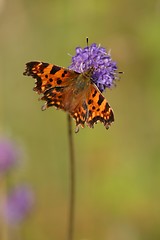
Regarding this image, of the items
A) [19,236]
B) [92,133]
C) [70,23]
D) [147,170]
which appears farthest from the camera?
[70,23]

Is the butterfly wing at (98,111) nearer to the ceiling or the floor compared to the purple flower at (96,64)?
nearer to the floor

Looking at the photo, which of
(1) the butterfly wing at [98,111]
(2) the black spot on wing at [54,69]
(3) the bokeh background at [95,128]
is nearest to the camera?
(1) the butterfly wing at [98,111]

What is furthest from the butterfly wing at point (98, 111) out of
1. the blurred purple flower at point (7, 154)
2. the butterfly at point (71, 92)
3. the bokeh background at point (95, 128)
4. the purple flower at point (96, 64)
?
the bokeh background at point (95, 128)

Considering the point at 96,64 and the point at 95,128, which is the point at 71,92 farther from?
the point at 95,128

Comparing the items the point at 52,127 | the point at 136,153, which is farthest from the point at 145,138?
the point at 52,127

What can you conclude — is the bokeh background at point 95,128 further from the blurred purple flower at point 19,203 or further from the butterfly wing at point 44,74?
the butterfly wing at point 44,74

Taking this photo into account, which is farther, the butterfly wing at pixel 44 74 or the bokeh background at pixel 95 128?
the bokeh background at pixel 95 128

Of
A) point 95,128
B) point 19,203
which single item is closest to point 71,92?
point 19,203

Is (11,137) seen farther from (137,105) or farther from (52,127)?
(137,105)
